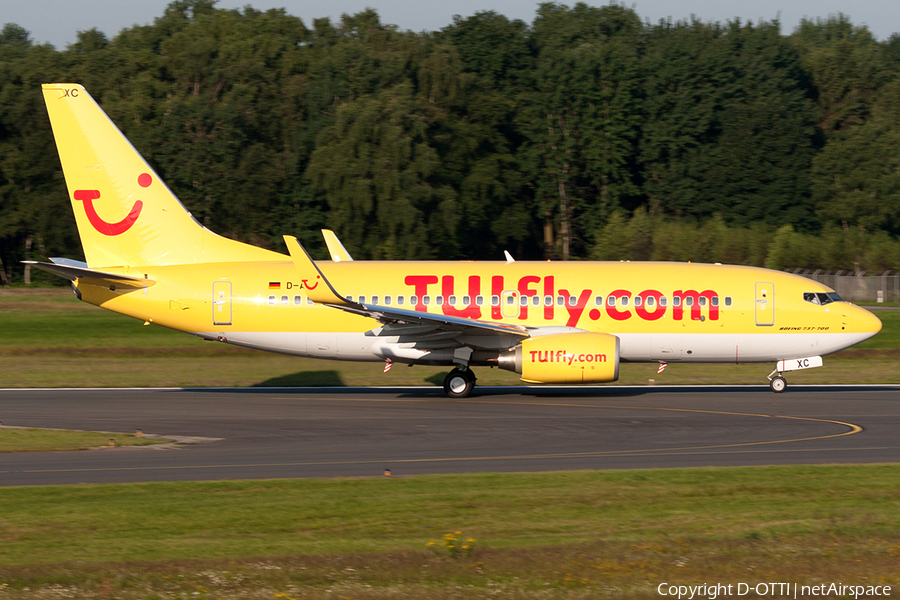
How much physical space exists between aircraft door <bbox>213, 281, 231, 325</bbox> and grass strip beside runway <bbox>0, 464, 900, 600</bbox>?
13.2m

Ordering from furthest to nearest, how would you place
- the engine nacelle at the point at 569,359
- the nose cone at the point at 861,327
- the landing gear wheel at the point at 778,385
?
the landing gear wheel at the point at 778,385, the nose cone at the point at 861,327, the engine nacelle at the point at 569,359

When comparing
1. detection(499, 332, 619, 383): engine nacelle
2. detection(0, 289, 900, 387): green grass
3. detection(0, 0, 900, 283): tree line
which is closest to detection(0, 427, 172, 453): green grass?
detection(499, 332, 619, 383): engine nacelle

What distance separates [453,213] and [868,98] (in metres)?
50.4

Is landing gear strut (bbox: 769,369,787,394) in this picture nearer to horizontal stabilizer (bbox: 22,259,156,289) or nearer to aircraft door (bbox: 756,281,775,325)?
aircraft door (bbox: 756,281,775,325)

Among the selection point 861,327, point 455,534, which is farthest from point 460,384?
point 455,534

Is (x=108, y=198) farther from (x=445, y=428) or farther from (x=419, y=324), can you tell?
(x=445, y=428)

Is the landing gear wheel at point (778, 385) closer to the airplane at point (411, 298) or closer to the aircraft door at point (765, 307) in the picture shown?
the airplane at point (411, 298)

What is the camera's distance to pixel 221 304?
28.3 meters

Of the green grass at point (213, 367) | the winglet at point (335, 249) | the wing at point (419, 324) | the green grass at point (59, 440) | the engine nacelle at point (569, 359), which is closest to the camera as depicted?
the green grass at point (59, 440)

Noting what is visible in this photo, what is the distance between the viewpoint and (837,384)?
101 ft

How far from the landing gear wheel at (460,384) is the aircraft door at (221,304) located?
6631 millimetres

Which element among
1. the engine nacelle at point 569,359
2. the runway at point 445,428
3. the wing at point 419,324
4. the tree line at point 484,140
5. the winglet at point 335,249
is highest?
the tree line at point 484,140

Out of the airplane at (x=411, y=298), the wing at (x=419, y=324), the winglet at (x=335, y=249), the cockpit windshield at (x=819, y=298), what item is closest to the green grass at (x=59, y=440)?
the wing at (x=419, y=324)

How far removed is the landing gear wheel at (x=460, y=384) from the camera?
27766 mm
